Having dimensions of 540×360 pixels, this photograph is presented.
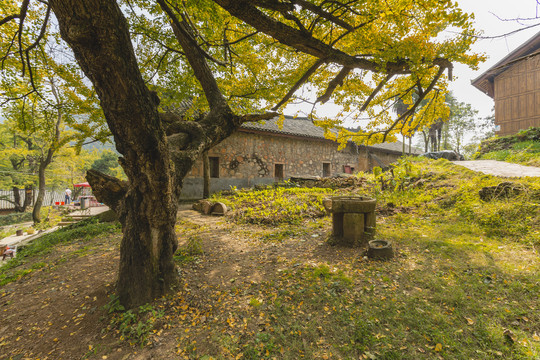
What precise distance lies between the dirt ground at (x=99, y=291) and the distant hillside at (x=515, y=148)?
9.85m

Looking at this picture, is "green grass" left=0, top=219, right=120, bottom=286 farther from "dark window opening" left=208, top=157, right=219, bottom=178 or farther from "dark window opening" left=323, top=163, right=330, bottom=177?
"dark window opening" left=323, top=163, right=330, bottom=177

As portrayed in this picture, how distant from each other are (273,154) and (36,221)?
15146 millimetres

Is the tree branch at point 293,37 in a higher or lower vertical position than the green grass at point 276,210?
higher

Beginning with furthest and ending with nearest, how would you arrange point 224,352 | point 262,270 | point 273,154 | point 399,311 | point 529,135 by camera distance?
point 273,154 → point 529,135 → point 262,270 → point 399,311 → point 224,352

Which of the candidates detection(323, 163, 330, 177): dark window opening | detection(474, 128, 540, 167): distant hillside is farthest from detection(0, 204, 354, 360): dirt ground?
detection(323, 163, 330, 177): dark window opening

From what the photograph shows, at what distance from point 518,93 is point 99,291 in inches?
784

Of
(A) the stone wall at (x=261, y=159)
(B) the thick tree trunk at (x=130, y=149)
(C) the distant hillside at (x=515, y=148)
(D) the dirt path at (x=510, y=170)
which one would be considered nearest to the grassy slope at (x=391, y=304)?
(B) the thick tree trunk at (x=130, y=149)

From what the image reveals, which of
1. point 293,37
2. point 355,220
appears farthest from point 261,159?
point 293,37

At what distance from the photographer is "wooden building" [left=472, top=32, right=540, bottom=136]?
11625 millimetres

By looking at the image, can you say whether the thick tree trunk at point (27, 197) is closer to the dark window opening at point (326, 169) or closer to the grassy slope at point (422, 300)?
the dark window opening at point (326, 169)

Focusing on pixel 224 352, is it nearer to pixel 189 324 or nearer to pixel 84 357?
pixel 189 324

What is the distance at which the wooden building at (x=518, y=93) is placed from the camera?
38.1 feet

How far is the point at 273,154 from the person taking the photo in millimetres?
12805

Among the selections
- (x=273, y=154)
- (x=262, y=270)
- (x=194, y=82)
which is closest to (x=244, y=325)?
(x=262, y=270)
